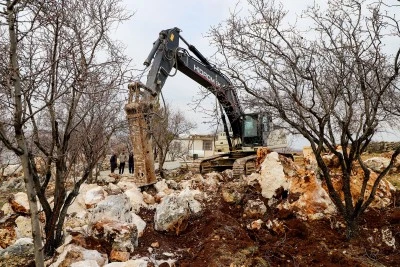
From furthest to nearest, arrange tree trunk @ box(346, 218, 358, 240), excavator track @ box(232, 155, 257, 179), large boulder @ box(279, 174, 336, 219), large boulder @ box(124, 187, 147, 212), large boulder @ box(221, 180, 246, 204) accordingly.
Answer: excavator track @ box(232, 155, 257, 179)
large boulder @ box(221, 180, 246, 204)
large boulder @ box(124, 187, 147, 212)
large boulder @ box(279, 174, 336, 219)
tree trunk @ box(346, 218, 358, 240)

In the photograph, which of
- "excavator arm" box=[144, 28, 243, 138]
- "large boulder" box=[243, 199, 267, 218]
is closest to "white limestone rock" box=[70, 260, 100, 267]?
"large boulder" box=[243, 199, 267, 218]

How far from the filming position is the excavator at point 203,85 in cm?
749

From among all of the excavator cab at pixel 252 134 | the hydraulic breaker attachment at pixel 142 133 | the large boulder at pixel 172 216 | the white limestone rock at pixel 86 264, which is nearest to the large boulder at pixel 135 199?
the hydraulic breaker attachment at pixel 142 133

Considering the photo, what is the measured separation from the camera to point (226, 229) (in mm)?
5699

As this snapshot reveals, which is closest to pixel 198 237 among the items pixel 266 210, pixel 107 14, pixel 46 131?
pixel 266 210

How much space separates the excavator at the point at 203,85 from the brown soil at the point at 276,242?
5.83 feet

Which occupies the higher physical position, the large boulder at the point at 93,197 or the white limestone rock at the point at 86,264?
the large boulder at the point at 93,197

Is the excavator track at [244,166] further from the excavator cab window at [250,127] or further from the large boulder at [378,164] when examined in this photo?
the large boulder at [378,164]

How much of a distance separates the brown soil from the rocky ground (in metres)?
0.01

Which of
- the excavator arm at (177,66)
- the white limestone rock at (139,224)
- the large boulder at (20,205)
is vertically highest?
the excavator arm at (177,66)

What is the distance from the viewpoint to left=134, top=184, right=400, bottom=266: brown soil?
15.7 feet

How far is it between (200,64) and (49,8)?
8.46 m

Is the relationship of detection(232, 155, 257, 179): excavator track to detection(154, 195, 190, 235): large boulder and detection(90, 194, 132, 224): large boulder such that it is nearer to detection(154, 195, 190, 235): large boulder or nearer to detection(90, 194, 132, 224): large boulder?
detection(154, 195, 190, 235): large boulder

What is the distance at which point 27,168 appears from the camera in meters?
3.02
